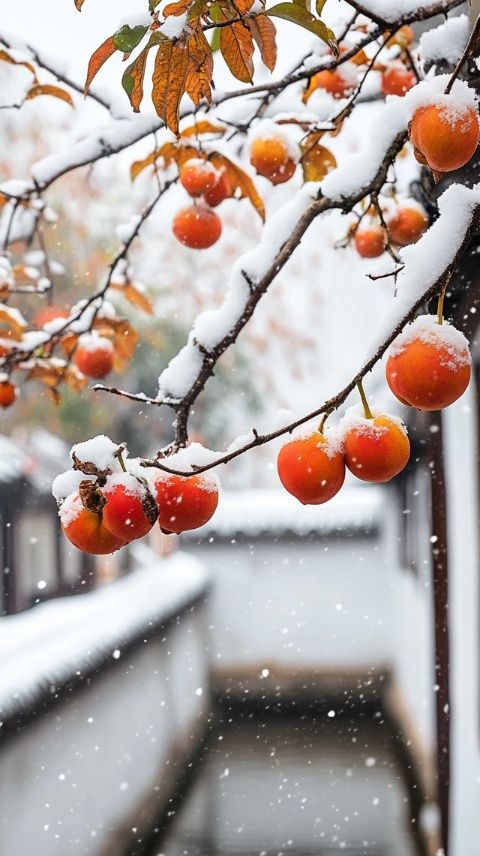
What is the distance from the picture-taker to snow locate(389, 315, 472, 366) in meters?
0.77

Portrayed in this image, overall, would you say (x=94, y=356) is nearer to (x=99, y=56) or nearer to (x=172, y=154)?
(x=172, y=154)

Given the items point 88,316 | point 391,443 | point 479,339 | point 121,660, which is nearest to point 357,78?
point 88,316

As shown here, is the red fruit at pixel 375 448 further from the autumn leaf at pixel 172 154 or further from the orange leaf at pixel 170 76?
the autumn leaf at pixel 172 154

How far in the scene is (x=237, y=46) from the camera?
86cm

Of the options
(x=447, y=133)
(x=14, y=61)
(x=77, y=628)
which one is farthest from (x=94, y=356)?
(x=77, y=628)

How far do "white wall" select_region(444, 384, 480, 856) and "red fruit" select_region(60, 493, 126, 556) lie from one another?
6.73 ft

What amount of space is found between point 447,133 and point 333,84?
825mm

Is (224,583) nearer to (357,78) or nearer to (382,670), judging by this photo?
(382,670)

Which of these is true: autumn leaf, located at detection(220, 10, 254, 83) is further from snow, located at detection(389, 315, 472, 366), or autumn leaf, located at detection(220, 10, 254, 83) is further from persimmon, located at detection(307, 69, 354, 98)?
persimmon, located at detection(307, 69, 354, 98)

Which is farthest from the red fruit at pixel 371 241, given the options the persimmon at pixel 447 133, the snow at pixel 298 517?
the snow at pixel 298 517

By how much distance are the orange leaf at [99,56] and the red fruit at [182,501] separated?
405 mm

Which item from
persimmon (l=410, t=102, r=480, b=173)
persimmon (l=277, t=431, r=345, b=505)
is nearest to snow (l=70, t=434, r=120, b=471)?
persimmon (l=277, t=431, r=345, b=505)

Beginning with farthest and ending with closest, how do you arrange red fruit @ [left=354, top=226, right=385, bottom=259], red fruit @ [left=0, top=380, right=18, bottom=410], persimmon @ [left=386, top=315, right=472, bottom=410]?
1. red fruit @ [left=0, top=380, right=18, bottom=410]
2. red fruit @ [left=354, top=226, right=385, bottom=259]
3. persimmon @ [left=386, top=315, right=472, bottom=410]

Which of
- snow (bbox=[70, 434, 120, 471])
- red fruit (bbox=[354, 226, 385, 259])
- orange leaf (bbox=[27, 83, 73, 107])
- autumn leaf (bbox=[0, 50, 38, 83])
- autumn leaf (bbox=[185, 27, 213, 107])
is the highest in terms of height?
autumn leaf (bbox=[0, 50, 38, 83])
